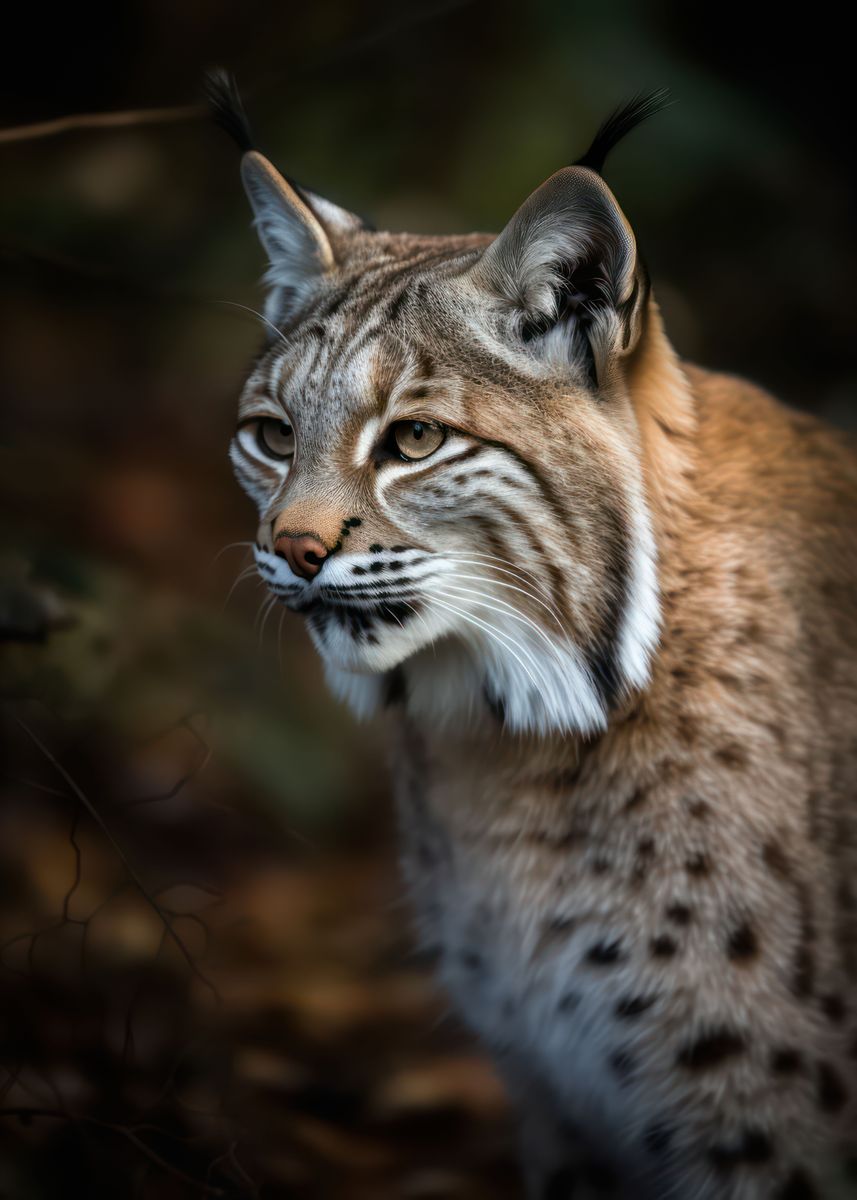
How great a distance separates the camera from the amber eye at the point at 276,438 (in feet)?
6.22

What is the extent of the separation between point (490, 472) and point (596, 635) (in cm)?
30

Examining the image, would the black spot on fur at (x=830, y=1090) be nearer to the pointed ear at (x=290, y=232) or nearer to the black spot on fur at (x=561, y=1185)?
the black spot on fur at (x=561, y=1185)

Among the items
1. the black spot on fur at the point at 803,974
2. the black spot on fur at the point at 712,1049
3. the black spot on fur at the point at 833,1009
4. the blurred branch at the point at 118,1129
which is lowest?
the blurred branch at the point at 118,1129

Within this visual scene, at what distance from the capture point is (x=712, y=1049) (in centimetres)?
180

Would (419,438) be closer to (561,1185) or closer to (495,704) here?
(495,704)

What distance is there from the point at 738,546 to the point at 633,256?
554 mm

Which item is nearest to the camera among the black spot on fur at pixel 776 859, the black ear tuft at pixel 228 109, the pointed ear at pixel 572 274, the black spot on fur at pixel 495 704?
the pointed ear at pixel 572 274

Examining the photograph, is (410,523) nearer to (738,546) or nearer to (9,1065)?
(738,546)

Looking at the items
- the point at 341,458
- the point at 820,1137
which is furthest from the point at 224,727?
the point at 820,1137

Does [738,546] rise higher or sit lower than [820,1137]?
higher

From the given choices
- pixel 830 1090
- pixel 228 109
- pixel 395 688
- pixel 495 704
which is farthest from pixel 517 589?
pixel 228 109

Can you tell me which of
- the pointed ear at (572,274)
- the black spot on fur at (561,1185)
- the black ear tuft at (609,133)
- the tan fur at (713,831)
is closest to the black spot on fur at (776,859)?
the tan fur at (713,831)

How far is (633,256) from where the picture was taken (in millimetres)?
1576

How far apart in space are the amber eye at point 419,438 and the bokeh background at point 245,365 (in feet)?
2.65
